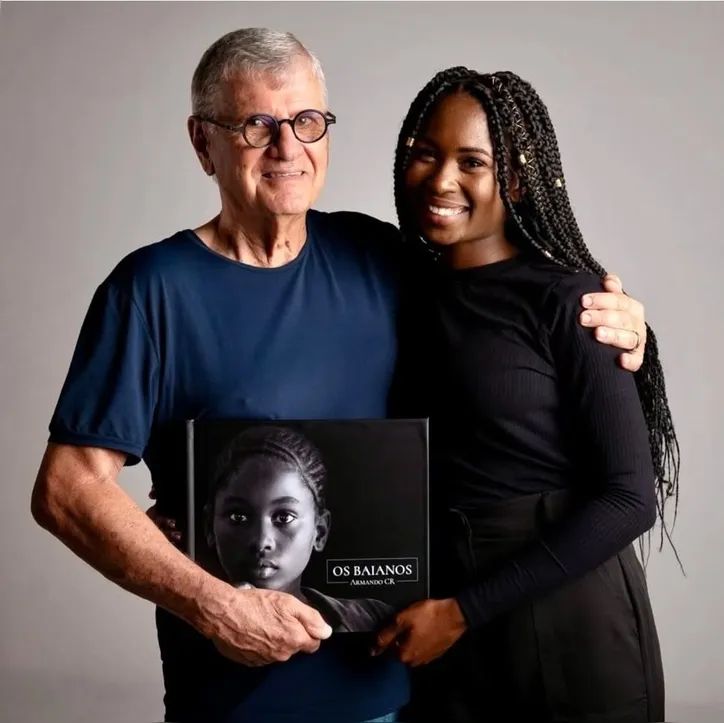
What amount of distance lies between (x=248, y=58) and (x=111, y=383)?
0.56 meters

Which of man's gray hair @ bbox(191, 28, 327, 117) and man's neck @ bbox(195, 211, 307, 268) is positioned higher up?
man's gray hair @ bbox(191, 28, 327, 117)

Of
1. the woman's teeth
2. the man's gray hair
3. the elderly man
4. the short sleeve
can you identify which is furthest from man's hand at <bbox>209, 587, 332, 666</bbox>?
the man's gray hair

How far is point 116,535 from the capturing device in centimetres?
187

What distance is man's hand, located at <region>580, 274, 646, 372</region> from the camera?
75.5 inches

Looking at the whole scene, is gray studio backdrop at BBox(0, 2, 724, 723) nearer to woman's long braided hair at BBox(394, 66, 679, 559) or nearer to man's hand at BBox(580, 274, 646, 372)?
woman's long braided hair at BBox(394, 66, 679, 559)

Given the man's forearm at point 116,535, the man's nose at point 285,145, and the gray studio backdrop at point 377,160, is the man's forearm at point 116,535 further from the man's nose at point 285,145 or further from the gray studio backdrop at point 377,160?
the gray studio backdrop at point 377,160

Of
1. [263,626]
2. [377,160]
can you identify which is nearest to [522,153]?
[263,626]

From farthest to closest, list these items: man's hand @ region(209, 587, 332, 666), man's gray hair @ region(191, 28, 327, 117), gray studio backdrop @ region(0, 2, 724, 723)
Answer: gray studio backdrop @ region(0, 2, 724, 723) → man's gray hair @ region(191, 28, 327, 117) → man's hand @ region(209, 587, 332, 666)

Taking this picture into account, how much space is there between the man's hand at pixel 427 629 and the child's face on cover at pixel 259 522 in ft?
0.68

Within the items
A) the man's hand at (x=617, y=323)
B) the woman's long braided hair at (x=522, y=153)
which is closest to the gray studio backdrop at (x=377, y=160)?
the woman's long braided hair at (x=522, y=153)

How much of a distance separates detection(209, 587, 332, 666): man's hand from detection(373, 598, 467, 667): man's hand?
123 millimetres

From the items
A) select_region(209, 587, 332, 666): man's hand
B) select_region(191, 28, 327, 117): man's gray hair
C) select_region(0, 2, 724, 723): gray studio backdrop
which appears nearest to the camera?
select_region(209, 587, 332, 666): man's hand

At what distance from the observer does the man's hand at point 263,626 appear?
6.07 feet

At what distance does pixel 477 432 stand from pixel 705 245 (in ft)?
7.58
